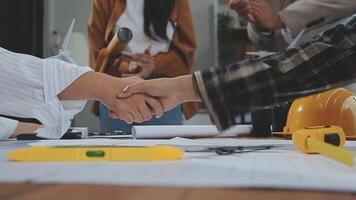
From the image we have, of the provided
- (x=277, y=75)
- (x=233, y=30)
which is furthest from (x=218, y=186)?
(x=233, y=30)

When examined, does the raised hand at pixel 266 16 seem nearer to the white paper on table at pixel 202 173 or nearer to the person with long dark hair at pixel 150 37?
the person with long dark hair at pixel 150 37

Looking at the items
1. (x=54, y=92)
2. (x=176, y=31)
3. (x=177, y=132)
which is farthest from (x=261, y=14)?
(x=54, y=92)

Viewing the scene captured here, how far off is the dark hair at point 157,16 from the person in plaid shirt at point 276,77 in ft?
2.20

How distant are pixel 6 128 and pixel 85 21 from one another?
1993mm

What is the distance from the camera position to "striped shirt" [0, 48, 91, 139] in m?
0.66

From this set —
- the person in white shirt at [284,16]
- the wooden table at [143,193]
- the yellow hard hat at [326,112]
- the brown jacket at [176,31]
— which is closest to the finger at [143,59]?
the brown jacket at [176,31]

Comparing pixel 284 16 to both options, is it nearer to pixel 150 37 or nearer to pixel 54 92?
pixel 150 37

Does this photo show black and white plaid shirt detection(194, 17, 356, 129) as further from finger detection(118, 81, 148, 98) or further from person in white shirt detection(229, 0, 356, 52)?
person in white shirt detection(229, 0, 356, 52)

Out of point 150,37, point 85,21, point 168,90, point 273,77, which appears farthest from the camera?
point 85,21

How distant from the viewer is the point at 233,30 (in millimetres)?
2607

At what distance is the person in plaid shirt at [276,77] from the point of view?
2.00ft

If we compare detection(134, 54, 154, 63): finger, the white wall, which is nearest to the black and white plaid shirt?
detection(134, 54, 154, 63): finger

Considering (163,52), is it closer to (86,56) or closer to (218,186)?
(218,186)

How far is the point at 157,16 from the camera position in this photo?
1.34 metres
